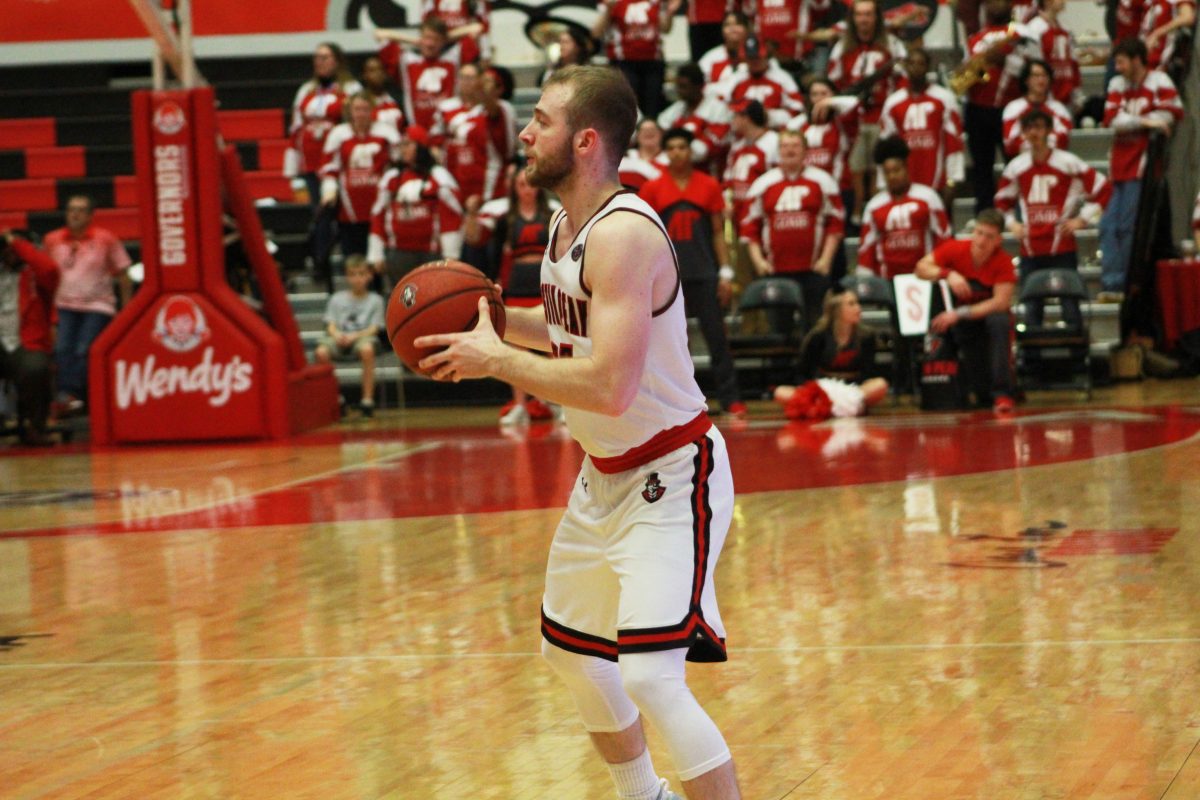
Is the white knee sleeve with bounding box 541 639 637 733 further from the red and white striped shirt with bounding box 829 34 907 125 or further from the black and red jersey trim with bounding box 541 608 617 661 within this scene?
the red and white striped shirt with bounding box 829 34 907 125

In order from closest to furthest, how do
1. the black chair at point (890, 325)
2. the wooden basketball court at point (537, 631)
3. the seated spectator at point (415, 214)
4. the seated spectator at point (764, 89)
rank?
the wooden basketball court at point (537, 631) < the black chair at point (890, 325) < the seated spectator at point (415, 214) < the seated spectator at point (764, 89)

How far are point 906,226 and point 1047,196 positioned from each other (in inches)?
47.2

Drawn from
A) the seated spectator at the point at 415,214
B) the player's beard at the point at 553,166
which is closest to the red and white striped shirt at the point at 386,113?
the seated spectator at the point at 415,214

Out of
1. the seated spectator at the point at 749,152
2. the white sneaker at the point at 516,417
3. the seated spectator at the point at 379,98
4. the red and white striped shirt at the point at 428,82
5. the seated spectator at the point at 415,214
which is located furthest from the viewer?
the red and white striped shirt at the point at 428,82

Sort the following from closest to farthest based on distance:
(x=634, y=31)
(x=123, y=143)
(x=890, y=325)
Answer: (x=890, y=325) < (x=634, y=31) < (x=123, y=143)

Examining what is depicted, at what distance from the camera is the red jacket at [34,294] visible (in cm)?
1270

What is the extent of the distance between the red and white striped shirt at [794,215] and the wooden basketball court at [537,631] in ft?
10.6

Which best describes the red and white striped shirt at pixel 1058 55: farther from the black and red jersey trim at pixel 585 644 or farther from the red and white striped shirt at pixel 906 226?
the black and red jersey trim at pixel 585 644

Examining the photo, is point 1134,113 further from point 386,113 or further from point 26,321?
point 26,321

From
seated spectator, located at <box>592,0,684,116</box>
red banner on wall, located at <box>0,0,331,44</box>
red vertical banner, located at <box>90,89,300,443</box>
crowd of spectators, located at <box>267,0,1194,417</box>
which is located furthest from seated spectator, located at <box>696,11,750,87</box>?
red banner on wall, located at <box>0,0,331,44</box>

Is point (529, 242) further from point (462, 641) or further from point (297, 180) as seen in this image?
point (462, 641)

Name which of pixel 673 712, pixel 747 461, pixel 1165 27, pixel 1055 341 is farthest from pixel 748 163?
pixel 673 712

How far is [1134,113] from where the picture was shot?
14148 mm

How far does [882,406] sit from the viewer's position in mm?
12984
